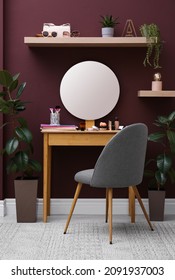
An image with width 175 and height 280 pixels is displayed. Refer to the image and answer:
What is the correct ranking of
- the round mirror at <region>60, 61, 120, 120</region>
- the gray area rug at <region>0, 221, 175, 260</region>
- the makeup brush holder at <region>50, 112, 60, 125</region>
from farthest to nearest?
1. the round mirror at <region>60, 61, 120, 120</region>
2. the makeup brush holder at <region>50, 112, 60, 125</region>
3. the gray area rug at <region>0, 221, 175, 260</region>

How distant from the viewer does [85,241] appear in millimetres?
4223

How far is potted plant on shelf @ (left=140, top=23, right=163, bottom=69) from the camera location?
16.4 feet

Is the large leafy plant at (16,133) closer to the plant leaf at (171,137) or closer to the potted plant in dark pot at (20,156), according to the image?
the potted plant in dark pot at (20,156)

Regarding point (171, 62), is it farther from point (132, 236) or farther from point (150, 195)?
point (132, 236)

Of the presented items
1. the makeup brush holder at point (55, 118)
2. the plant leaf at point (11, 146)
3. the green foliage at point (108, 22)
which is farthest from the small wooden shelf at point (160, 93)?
the plant leaf at point (11, 146)

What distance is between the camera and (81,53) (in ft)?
17.1

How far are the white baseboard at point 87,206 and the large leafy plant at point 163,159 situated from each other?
0.25m

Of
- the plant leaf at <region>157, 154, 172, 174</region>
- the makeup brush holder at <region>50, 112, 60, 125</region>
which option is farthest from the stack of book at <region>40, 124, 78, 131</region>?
the plant leaf at <region>157, 154, 172, 174</region>

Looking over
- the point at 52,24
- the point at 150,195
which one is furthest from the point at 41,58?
the point at 150,195

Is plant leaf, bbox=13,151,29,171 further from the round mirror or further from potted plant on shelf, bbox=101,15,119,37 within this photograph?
potted plant on shelf, bbox=101,15,119,37

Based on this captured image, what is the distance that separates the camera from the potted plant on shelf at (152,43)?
4984 millimetres

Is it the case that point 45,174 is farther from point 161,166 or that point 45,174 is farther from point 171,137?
point 171,137

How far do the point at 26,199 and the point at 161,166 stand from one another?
3.75 feet

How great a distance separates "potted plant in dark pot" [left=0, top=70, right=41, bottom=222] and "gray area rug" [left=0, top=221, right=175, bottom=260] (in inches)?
7.4
